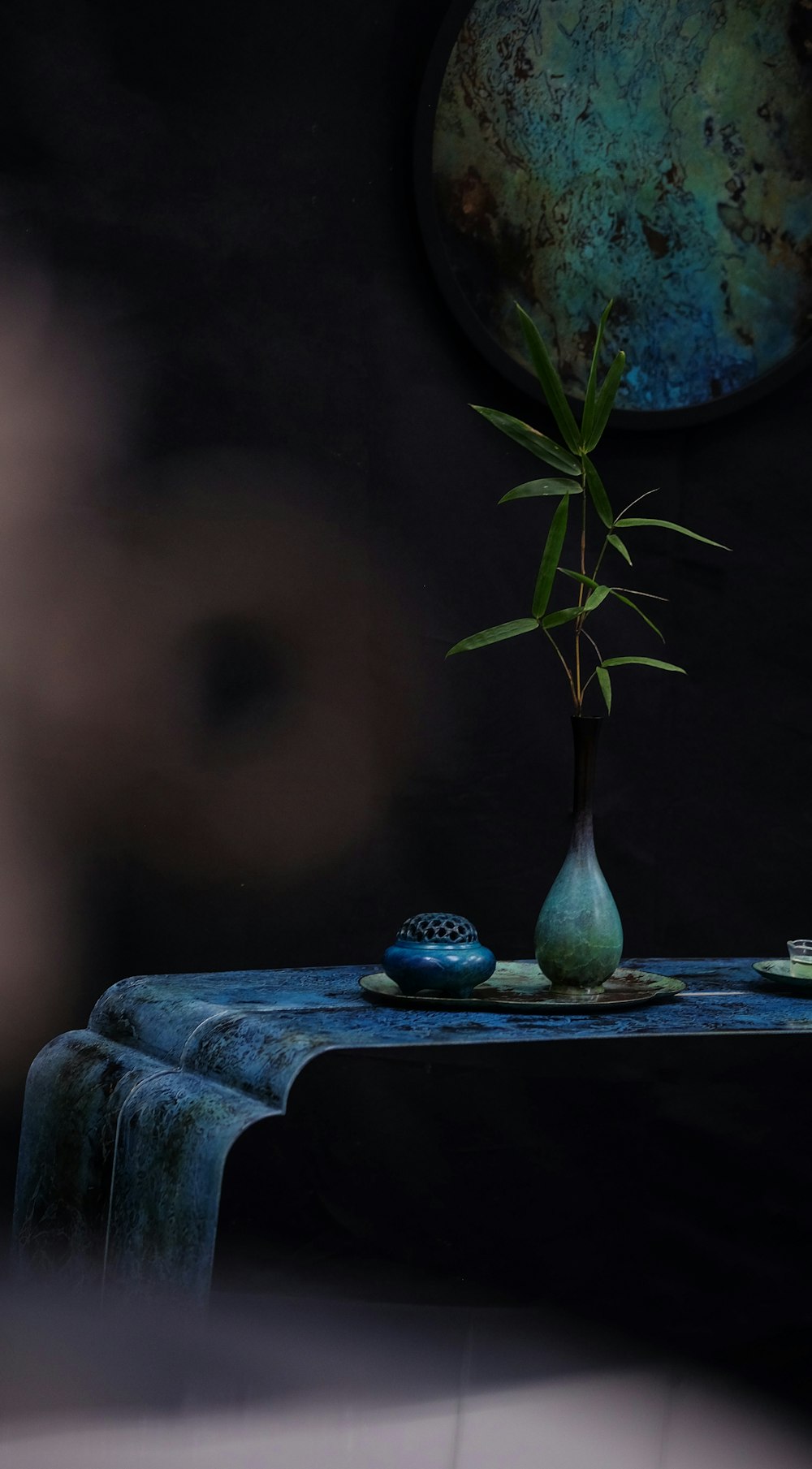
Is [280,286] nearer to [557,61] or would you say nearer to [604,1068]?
[557,61]

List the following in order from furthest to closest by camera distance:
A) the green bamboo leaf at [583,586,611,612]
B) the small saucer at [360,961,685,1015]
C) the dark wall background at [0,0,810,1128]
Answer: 1. the dark wall background at [0,0,810,1128]
2. the green bamboo leaf at [583,586,611,612]
3. the small saucer at [360,961,685,1015]

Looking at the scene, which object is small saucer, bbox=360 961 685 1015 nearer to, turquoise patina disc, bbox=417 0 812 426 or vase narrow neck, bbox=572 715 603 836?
vase narrow neck, bbox=572 715 603 836

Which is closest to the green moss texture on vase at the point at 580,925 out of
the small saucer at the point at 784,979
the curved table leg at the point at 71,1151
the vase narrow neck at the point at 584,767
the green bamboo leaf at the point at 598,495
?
the vase narrow neck at the point at 584,767

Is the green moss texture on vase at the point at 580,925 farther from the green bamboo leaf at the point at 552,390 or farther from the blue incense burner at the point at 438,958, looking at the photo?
the green bamboo leaf at the point at 552,390

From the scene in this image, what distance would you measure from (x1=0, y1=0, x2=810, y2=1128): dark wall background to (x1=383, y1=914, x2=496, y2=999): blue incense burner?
60 centimetres

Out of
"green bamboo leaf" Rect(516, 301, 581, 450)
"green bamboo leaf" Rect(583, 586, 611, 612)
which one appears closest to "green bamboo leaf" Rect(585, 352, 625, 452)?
"green bamboo leaf" Rect(516, 301, 581, 450)

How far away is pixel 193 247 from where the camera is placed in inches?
79.5

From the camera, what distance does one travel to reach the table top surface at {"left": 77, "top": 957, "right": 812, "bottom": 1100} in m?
1.37

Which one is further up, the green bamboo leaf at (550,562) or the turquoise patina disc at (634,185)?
the turquoise patina disc at (634,185)

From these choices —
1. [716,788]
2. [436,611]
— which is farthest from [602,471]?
[716,788]

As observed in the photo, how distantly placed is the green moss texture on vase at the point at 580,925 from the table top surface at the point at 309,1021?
0.23ft

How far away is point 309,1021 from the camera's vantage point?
4.74ft

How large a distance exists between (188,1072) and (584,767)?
0.54 meters

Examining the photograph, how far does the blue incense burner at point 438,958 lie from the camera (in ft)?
4.91
